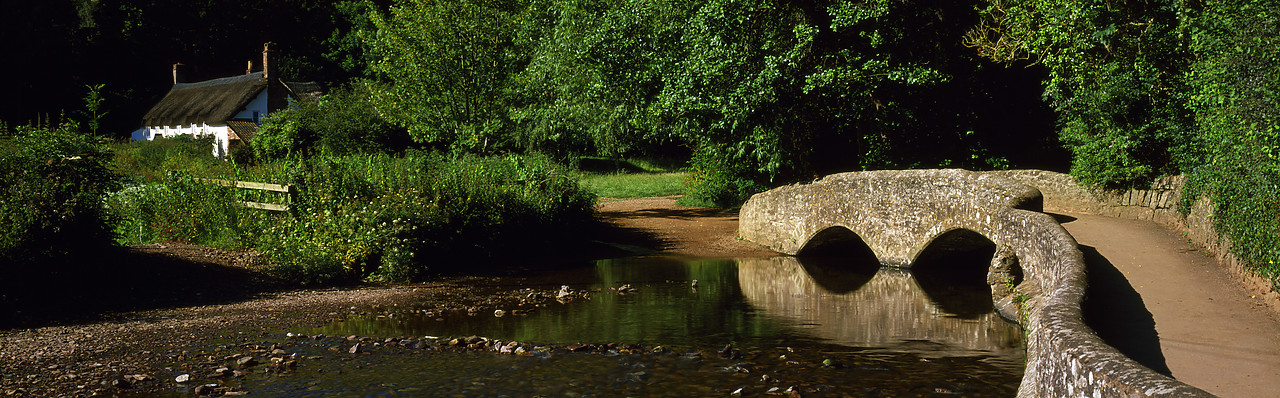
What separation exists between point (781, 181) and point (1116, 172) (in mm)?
11091

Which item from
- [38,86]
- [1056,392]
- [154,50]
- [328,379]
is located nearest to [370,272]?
[328,379]

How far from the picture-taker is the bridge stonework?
4.99 metres

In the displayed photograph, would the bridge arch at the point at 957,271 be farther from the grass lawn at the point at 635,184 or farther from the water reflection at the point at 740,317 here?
the grass lawn at the point at 635,184

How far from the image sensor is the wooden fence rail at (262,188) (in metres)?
16.4

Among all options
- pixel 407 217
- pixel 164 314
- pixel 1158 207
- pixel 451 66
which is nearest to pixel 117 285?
pixel 164 314

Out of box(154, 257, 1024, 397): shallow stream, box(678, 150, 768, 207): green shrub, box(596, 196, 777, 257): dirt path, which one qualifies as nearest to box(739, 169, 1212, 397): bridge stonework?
box(596, 196, 777, 257): dirt path

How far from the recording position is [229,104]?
47625 millimetres

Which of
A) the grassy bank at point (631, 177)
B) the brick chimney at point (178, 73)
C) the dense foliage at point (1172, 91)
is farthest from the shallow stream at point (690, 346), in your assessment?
the brick chimney at point (178, 73)

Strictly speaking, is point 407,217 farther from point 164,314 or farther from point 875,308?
point 875,308

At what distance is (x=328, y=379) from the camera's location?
8.92 meters

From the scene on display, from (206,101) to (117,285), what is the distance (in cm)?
4001

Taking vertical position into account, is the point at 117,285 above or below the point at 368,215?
below

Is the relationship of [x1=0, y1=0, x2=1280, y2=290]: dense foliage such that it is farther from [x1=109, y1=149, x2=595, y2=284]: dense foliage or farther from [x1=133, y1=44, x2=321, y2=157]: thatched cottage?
[x1=133, y1=44, x2=321, y2=157]: thatched cottage

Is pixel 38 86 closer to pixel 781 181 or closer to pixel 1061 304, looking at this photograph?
pixel 781 181
